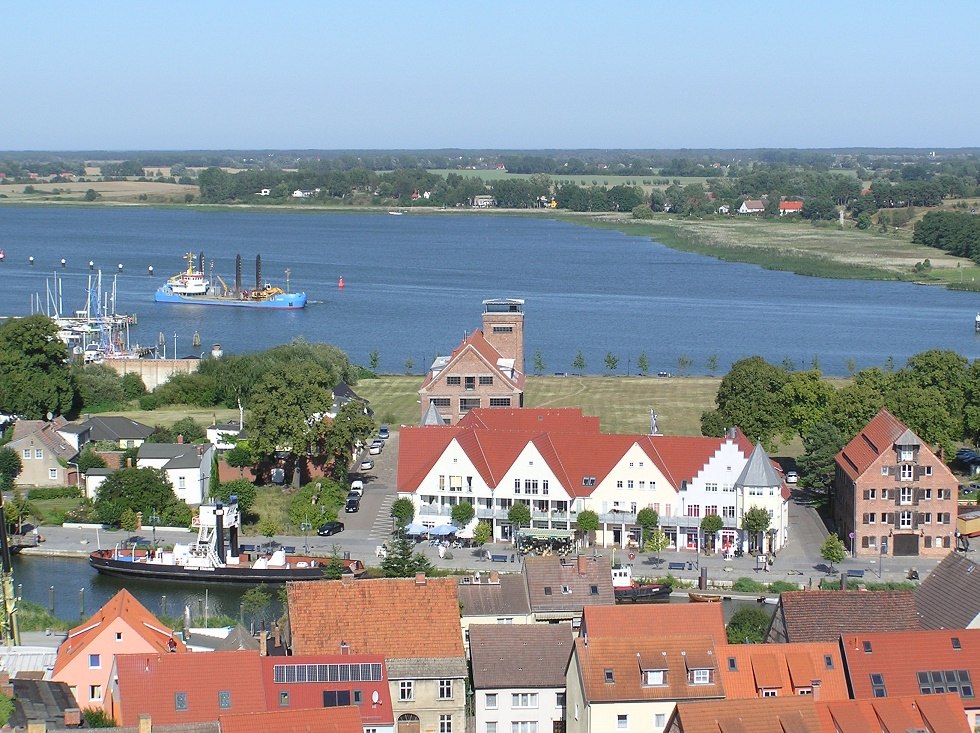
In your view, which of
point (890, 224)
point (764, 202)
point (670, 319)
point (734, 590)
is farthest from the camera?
point (764, 202)

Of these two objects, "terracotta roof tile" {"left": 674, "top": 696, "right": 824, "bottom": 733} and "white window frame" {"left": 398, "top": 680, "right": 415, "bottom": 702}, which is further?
"white window frame" {"left": 398, "top": 680, "right": 415, "bottom": 702}

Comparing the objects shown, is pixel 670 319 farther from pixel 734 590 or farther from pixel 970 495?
pixel 734 590

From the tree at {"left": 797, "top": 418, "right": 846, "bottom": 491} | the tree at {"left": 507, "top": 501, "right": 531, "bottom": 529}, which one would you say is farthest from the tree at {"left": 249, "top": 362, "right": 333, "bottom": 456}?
the tree at {"left": 797, "top": 418, "right": 846, "bottom": 491}

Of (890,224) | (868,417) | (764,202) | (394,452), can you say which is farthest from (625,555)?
(764,202)

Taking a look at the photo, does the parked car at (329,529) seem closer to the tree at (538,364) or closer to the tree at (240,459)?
the tree at (240,459)

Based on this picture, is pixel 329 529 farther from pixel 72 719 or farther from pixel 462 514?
pixel 72 719

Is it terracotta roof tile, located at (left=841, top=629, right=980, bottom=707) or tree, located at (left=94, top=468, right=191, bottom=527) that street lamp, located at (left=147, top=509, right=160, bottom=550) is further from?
terracotta roof tile, located at (left=841, top=629, right=980, bottom=707)

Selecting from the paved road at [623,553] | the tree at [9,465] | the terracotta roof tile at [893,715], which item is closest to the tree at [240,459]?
the paved road at [623,553]
